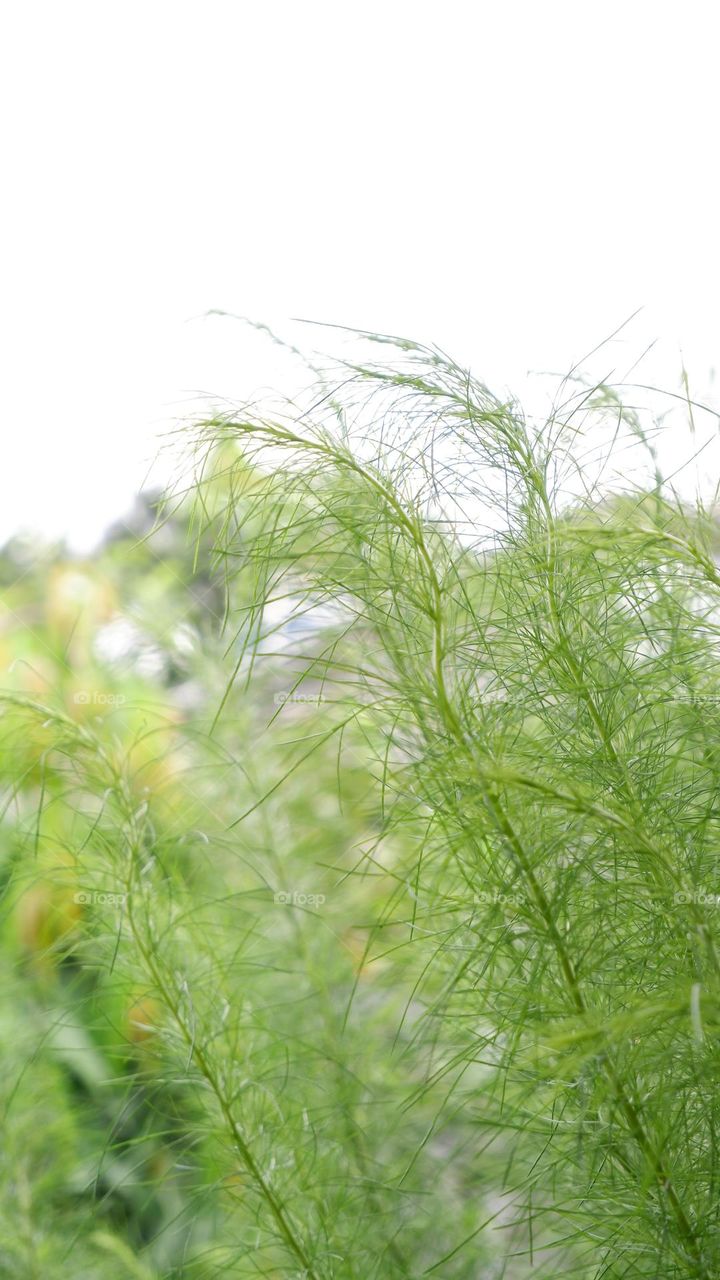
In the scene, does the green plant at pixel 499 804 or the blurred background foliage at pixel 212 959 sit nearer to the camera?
the green plant at pixel 499 804

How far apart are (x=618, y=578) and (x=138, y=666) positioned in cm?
70

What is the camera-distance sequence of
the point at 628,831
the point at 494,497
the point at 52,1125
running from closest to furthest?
the point at 628,831, the point at 494,497, the point at 52,1125

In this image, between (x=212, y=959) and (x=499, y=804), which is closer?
(x=499, y=804)

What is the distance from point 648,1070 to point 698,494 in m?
0.26

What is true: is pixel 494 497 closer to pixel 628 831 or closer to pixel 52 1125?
pixel 628 831

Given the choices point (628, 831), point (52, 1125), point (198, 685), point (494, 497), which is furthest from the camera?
point (198, 685)

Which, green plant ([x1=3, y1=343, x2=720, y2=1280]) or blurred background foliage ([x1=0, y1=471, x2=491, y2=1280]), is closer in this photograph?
green plant ([x1=3, y1=343, x2=720, y2=1280])

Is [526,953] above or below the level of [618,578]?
below

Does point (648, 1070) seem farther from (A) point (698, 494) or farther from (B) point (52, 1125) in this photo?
(B) point (52, 1125)

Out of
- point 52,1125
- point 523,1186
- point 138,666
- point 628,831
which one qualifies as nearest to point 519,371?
point 628,831

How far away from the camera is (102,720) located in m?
0.70

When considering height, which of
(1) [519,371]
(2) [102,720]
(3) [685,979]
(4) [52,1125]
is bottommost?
(4) [52,1125]

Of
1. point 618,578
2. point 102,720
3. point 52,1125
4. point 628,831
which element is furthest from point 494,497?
point 52,1125

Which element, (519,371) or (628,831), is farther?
(519,371)
